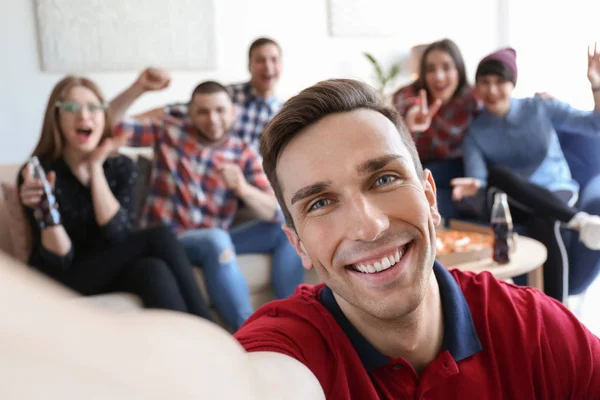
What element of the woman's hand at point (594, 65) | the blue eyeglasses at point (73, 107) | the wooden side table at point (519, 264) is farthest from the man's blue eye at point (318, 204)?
the woman's hand at point (594, 65)

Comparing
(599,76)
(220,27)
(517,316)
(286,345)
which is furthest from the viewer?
(220,27)

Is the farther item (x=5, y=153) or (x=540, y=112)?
(x=5, y=153)

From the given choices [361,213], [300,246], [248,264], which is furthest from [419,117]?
[361,213]

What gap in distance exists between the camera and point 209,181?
2723mm

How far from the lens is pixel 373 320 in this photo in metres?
0.91

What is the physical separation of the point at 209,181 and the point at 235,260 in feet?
1.42

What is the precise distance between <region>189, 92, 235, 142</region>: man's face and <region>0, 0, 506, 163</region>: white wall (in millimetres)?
1438

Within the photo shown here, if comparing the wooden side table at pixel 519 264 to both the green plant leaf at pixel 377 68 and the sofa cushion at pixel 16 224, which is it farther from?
the green plant leaf at pixel 377 68

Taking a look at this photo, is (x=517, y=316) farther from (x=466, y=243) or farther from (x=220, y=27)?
(x=220, y=27)

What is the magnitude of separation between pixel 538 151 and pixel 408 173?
97.0 inches

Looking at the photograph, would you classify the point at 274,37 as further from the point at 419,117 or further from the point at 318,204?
the point at 318,204

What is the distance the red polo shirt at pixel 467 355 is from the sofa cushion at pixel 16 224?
169 centimetres

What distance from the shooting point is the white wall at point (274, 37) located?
12.1ft

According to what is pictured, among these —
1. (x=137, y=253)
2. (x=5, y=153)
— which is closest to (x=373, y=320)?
(x=137, y=253)
